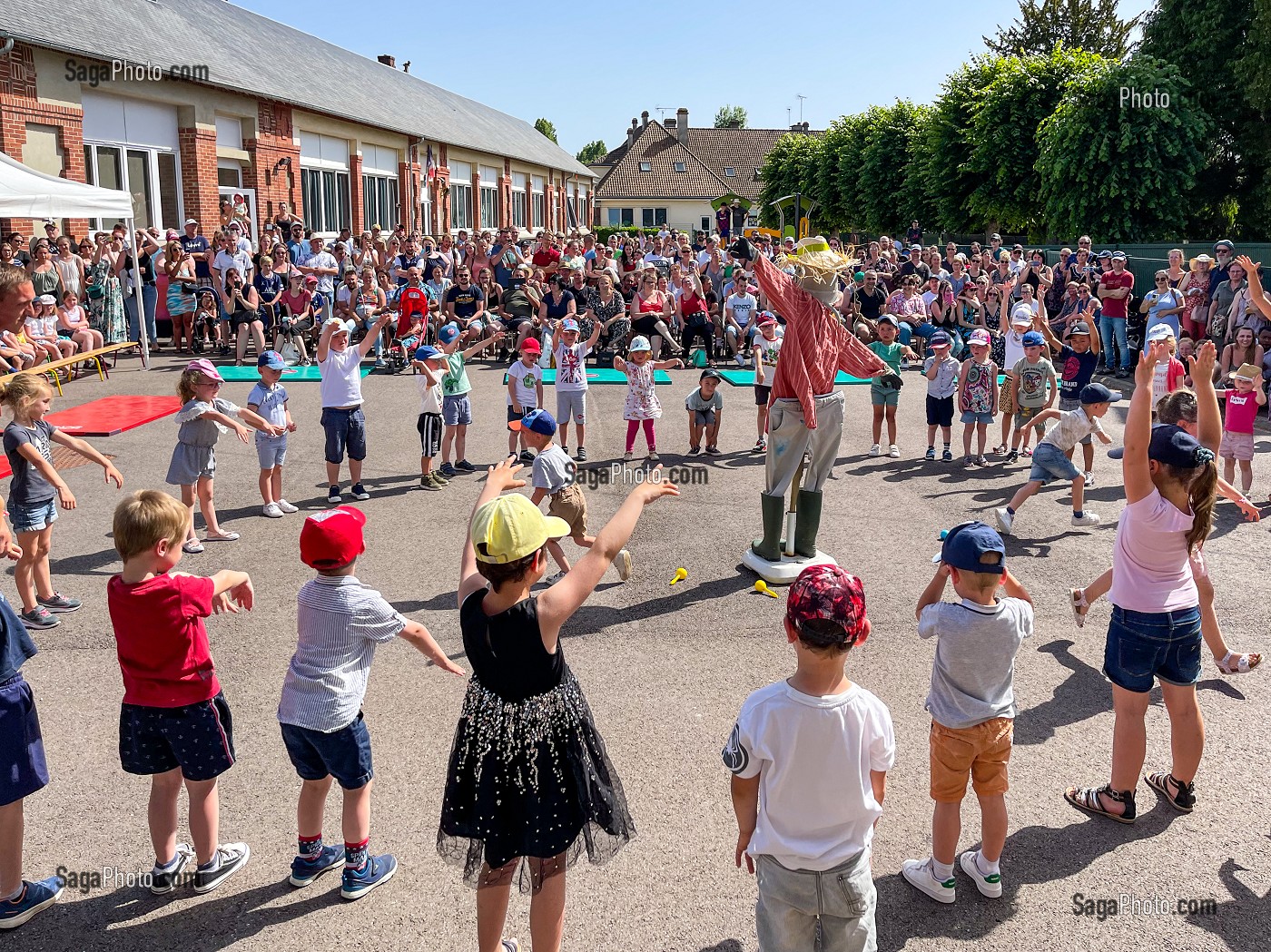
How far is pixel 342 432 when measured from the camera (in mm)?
10078

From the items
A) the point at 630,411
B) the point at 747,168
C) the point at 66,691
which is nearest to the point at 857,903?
the point at 66,691

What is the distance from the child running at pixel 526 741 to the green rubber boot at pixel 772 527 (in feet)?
15.3

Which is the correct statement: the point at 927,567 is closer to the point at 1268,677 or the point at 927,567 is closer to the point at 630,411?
the point at 1268,677

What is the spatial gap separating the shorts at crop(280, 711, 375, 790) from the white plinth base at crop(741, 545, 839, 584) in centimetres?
444

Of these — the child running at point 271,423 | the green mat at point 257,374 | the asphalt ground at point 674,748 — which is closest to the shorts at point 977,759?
the asphalt ground at point 674,748

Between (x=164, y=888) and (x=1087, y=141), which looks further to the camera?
(x=1087, y=141)

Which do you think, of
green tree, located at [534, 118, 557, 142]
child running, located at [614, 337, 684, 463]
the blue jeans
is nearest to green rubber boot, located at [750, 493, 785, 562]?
child running, located at [614, 337, 684, 463]

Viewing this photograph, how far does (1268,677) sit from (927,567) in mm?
2683

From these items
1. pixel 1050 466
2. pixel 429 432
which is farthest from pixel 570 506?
pixel 1050 466

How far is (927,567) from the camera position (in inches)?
332

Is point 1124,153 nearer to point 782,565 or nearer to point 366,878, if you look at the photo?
point 782,565

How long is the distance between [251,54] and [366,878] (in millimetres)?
30293

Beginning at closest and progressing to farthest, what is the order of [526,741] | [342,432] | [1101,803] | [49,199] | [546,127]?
1. [526,741]
2. [1101,803]
3. [342,432]
4. [49,199]
5. [546,127]

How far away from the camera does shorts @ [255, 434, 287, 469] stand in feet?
31.2
